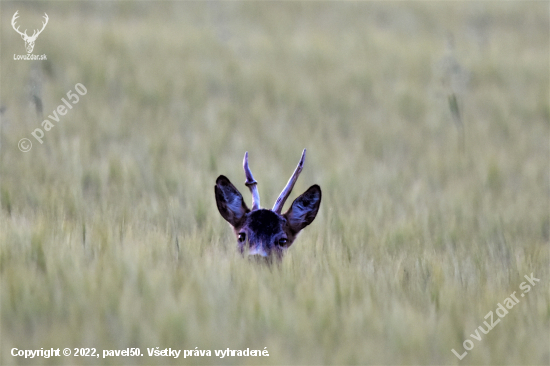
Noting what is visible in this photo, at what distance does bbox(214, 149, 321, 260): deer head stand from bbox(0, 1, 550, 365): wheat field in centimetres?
20

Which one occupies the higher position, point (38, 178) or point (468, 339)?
point (38, 178)

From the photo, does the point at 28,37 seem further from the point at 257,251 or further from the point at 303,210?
the point at 257,251

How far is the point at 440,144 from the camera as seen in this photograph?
8867mm

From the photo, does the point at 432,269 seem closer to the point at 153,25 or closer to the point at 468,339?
the point at 468,339

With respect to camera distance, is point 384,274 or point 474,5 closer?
point 384,274

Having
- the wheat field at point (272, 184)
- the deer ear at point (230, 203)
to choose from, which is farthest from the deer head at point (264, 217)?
the wheat field at point (272, 184)

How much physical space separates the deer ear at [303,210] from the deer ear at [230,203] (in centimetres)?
32

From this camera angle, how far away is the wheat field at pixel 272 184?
3.37 metres

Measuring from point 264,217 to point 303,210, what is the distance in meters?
0.45

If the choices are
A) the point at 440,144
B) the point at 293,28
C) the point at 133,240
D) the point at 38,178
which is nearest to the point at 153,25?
the point at 293,28

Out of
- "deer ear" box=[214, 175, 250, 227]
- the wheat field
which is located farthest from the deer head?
the wheat field

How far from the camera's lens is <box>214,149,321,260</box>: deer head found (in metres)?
4.41

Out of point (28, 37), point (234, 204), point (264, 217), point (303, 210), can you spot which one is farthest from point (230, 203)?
point (28, 37)

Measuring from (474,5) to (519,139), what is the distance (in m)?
12.0
